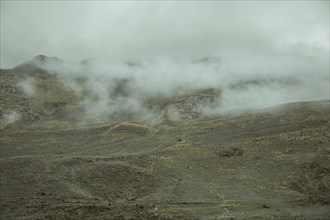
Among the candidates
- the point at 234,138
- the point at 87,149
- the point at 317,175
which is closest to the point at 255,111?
the point at 234,138

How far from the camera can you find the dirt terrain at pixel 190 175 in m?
54.6

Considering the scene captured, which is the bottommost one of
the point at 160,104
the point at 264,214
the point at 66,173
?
the point at 264,214

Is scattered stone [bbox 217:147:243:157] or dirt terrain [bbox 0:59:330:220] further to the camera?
scattered stone [bbox 217:147:243:157]

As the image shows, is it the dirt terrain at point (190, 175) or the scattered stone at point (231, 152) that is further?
the scattered stone at point (231, 152)

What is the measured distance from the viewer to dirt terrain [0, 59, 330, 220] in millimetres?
54562

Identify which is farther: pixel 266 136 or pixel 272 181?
pixel 266 136

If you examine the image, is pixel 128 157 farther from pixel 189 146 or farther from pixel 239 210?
pixel 239 210

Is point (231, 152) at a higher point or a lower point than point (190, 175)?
higher

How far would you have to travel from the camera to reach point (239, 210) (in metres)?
53.9

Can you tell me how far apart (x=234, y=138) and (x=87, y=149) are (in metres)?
42.4

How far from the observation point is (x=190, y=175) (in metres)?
75.9

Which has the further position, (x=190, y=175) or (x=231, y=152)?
(x=231, y=152)

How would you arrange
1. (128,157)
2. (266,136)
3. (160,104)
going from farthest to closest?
1. (160,104)
2. (266,136)
3. (128,157)

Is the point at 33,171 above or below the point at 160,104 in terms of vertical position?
below
